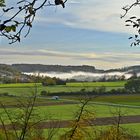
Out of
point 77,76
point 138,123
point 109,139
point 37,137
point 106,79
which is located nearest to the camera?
point 109,139

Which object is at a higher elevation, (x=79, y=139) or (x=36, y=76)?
(x=36, y=76)

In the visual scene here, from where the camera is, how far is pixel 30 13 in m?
4.10

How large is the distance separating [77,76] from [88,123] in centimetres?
10941

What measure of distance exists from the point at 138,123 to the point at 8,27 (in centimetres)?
4653

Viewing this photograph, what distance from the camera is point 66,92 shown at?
339 ft

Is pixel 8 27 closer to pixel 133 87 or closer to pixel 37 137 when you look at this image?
pixel 37 137

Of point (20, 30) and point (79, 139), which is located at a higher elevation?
point (20, 30)

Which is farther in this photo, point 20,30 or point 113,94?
point 113,94

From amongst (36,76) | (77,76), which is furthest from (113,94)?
(36,76)

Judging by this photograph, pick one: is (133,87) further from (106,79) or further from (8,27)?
(8,27)

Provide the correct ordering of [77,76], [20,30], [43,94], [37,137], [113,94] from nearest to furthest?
[20,30] → [37,137] → [43,94] → [113,94] → [77,76]

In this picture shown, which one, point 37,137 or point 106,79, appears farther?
point 106,79

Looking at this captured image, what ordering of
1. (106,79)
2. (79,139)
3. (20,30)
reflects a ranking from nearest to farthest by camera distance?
1. (20,30)
2. (79,139)
3. (106,79)

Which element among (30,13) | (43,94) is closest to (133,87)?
(43,94)
